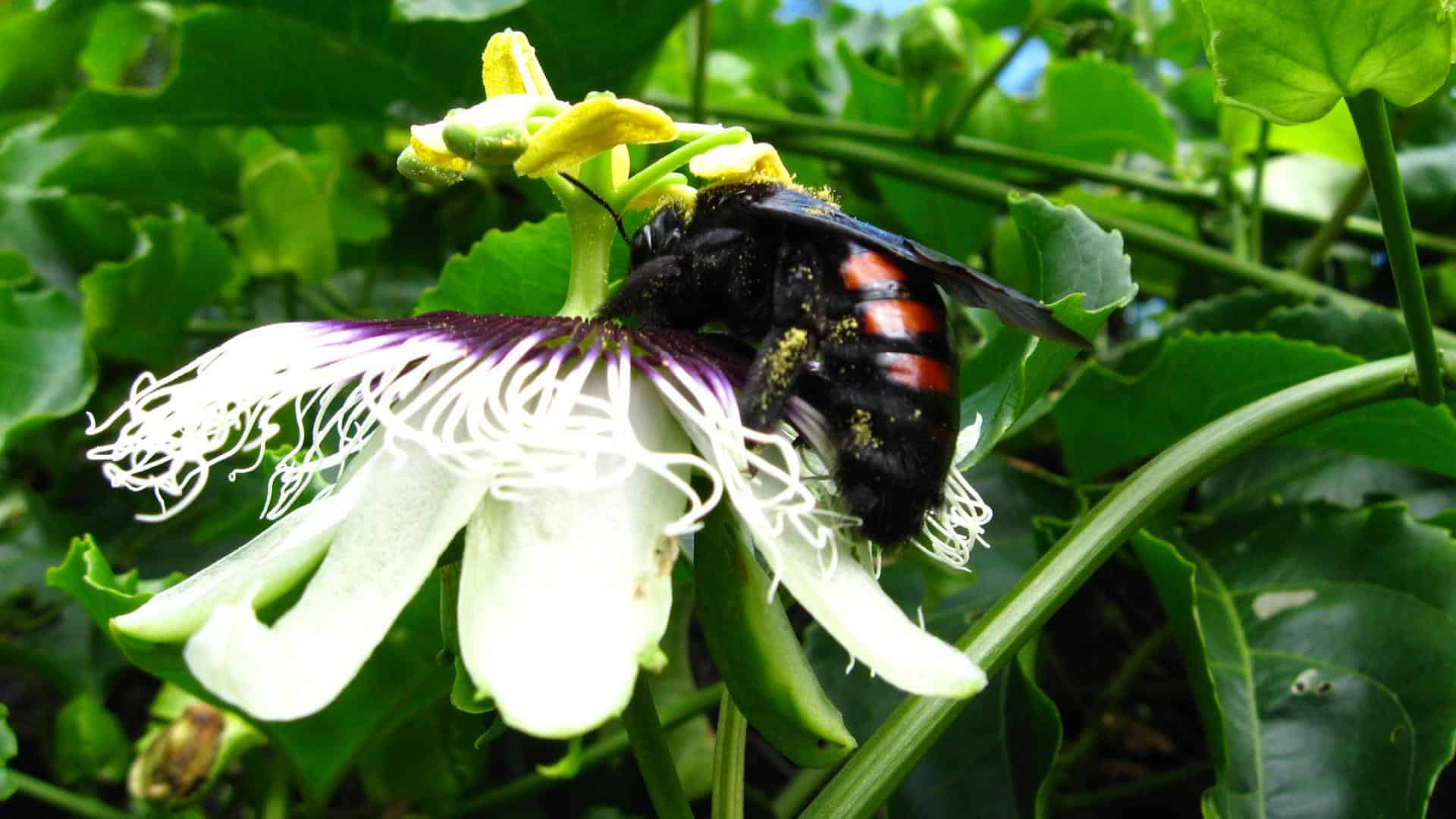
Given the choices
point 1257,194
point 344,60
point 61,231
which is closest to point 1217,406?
point 1257,194

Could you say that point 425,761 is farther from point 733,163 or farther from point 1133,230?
point 1133,230

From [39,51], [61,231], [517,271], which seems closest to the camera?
[517,271]

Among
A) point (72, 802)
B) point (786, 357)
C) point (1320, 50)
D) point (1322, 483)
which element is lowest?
point (72, 802)

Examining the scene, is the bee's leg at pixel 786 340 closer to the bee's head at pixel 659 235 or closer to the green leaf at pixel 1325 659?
the bee's head at pixel 659 235

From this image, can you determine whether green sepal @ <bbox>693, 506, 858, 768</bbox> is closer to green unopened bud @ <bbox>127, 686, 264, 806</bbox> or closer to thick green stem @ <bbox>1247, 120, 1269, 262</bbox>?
green unopened bud @ <bbox>127, 686, 264, 806</bbox>

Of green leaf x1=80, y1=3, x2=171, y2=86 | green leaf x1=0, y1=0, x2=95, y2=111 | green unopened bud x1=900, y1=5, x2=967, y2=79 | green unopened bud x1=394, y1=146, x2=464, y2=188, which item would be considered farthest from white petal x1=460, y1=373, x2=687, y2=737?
green leaf x1=80, y1=3, x2=171, y2=86

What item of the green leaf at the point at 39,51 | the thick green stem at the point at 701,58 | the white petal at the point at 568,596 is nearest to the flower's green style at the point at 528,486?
the white petal at the point at 568,596
